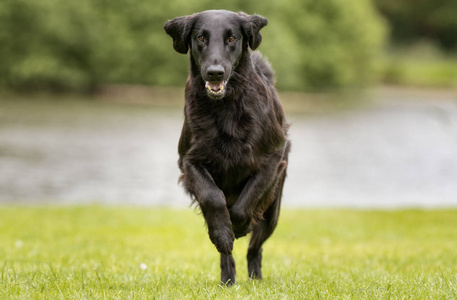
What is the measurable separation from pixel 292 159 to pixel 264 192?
75.1 ft

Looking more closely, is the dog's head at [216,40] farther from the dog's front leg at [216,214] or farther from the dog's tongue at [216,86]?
the dog's front leg at [216,214]

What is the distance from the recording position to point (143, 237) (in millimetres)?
11641

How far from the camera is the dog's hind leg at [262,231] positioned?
6.05m

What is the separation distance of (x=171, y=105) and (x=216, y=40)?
48315mm

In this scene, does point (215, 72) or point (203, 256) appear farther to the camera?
point (203, 256)

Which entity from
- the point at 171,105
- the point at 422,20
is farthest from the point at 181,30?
the point at 422,20

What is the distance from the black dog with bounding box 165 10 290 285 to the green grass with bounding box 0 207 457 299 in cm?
64

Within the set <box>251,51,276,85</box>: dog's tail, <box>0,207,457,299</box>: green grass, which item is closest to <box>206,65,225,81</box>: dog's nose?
<box>251,51,276,85</box>: dog's tail

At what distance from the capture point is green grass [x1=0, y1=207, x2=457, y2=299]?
16.0 ft

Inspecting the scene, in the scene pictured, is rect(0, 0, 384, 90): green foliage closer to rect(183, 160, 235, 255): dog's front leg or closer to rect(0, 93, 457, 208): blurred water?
rect(0, 93, 457, 208): blurred water

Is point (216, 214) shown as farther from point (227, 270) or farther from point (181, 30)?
point (181, 30)

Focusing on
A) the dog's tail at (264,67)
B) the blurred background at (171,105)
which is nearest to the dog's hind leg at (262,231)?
the dog's tail at (264,67)

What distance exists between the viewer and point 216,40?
5.12 meters

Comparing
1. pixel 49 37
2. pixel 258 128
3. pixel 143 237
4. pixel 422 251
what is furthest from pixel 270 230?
pixel 49 37
